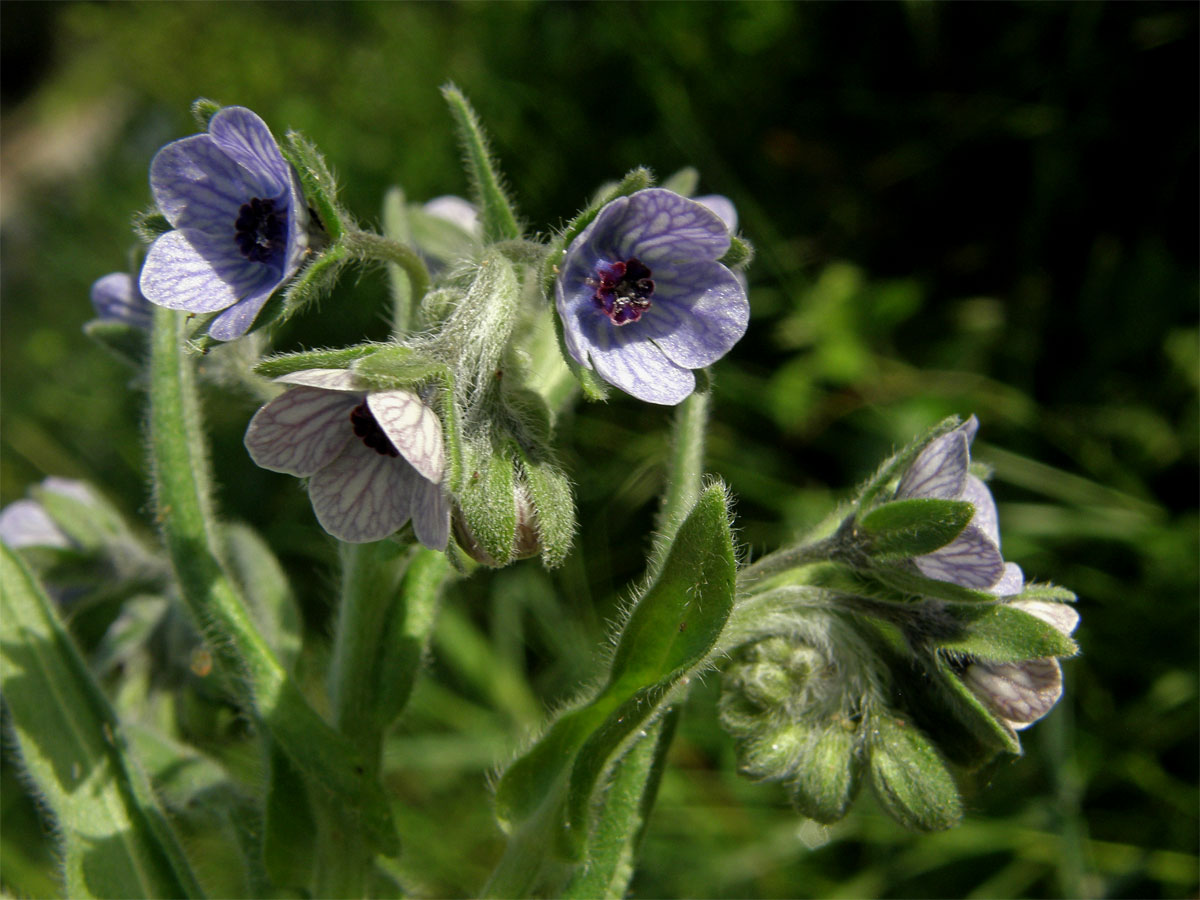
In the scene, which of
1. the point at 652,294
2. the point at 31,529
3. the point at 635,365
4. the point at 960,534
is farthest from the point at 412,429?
the point at 31,529

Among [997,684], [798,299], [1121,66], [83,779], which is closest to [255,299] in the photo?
[83,779]

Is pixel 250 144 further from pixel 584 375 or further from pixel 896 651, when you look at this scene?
pixel 896 651

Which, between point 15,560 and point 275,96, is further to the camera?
point 275,96

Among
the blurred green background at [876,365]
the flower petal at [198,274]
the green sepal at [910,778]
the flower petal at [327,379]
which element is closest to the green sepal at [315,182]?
the flower petal at [198,274]

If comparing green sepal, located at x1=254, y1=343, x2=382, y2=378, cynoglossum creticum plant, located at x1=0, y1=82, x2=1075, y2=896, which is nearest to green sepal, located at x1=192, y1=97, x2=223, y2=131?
cynoglossum creticum plant, located at x1=0, y1=82, x2=1075, y2=896

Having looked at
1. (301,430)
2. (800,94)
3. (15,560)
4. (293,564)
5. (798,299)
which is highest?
(301,430)

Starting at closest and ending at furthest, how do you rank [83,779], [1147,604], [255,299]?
1. [255,299]
2. [83,779]
3. [1147,604]

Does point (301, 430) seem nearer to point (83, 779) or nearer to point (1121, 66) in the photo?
point (83, 779)

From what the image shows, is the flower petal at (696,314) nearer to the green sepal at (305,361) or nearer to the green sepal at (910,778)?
the green sepal at (305,361)
